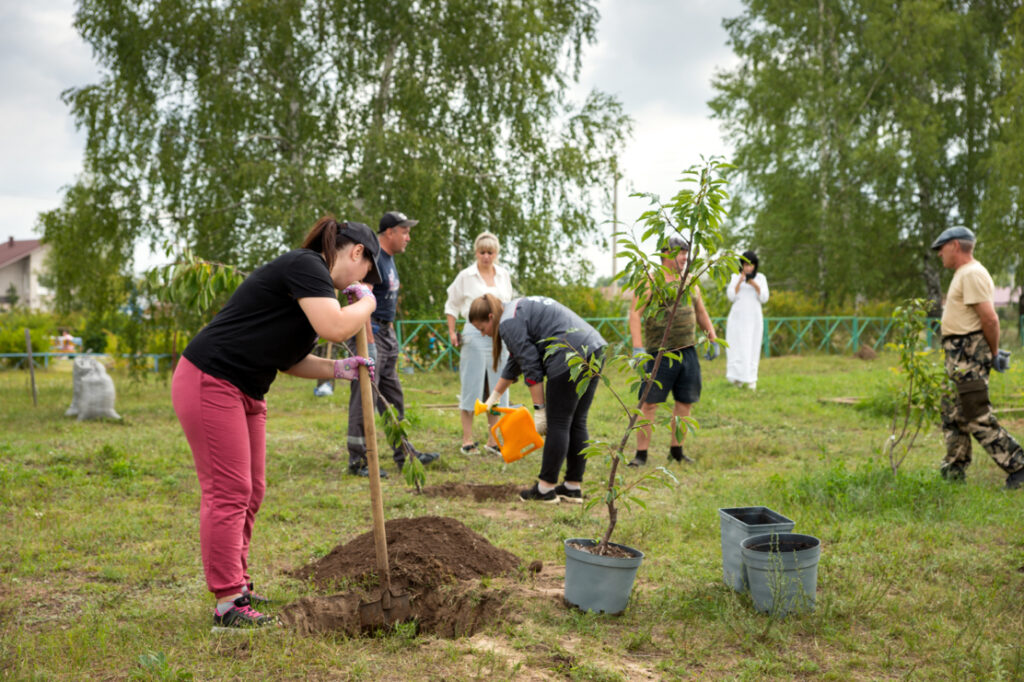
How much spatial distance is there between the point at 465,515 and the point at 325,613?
1.80 m

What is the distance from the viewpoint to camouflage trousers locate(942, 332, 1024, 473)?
17.7ft

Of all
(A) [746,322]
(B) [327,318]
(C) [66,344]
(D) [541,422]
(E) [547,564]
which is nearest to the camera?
(B) [327,318]

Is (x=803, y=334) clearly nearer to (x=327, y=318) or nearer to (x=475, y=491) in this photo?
(x=475, y=491)

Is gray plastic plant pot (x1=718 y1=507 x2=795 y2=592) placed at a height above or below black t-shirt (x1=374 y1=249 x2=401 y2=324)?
below

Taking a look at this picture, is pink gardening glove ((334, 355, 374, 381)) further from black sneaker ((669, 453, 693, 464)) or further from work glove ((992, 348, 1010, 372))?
work glove ((992, 348, 1010, 372))

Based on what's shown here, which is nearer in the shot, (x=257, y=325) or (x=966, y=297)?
(x=257, y=325)

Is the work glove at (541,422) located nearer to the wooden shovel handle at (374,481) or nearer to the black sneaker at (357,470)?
the black sneaker at (357,470)

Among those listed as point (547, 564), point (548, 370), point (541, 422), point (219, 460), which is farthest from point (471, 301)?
point (219, 460)

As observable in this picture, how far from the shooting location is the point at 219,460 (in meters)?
3.07

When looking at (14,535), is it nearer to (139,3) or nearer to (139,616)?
(139,616)

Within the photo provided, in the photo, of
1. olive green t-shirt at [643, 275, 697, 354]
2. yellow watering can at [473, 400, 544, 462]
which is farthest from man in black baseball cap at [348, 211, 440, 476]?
olive green t-shirt at [643, 275, 697, 354]

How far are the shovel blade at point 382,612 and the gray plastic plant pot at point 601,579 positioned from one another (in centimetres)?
73

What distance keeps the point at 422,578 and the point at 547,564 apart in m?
0.76

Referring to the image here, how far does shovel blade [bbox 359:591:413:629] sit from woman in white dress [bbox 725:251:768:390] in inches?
348
